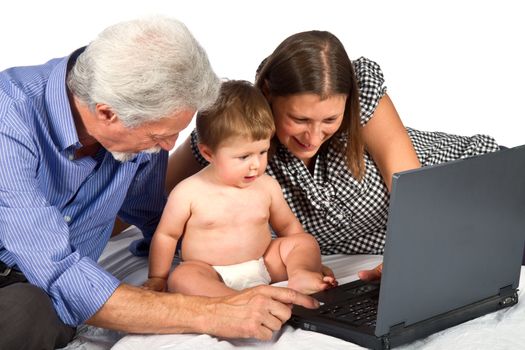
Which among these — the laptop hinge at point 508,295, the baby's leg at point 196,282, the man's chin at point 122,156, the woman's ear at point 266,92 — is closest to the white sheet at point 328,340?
the laptop hinge at point 508,295

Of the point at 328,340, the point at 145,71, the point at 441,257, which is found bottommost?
the point at 328,340

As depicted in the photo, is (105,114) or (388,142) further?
(388,142)

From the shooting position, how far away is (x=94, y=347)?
291 cm

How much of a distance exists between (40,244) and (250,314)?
60 centimetres

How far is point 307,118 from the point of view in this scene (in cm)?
321

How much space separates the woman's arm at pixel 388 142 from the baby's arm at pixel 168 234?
2.39 ft

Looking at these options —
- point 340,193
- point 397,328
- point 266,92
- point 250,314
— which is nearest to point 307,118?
point 266,92

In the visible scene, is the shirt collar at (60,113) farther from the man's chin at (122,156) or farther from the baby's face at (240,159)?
the baby's face at (240,159)

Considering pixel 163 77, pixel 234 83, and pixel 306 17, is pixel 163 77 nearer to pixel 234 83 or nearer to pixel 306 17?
pixel 234 83

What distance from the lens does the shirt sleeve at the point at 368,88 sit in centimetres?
348

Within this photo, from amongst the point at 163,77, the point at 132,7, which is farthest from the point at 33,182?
the point at 132,7

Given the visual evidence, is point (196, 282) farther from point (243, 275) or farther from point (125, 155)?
point (125, 155)

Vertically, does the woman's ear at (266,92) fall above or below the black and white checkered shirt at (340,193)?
above

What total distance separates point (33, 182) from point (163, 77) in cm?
47
